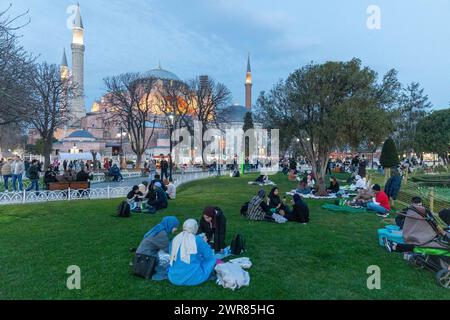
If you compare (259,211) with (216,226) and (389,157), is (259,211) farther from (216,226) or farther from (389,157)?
(389,157)

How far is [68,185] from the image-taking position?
14.1m

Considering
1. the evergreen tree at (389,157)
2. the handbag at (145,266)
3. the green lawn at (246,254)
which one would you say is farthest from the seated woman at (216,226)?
the evergreen tree at (389,157)

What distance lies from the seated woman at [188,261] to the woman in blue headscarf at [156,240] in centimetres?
58

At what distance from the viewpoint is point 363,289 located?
4.64 metres

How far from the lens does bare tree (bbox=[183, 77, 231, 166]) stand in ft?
140

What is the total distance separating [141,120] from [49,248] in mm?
33424

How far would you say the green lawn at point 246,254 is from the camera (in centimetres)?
451

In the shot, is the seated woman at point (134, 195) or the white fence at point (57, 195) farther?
the white fence at point (57, 195)

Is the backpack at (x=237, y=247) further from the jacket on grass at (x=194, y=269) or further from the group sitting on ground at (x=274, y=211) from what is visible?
the group sitting on ground at (x=274, y=211)

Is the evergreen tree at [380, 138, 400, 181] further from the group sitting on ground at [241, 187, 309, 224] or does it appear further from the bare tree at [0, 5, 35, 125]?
the bare tree at [0, 5, 35, 125]

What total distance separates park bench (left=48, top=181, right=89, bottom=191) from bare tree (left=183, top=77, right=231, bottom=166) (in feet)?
94.2
